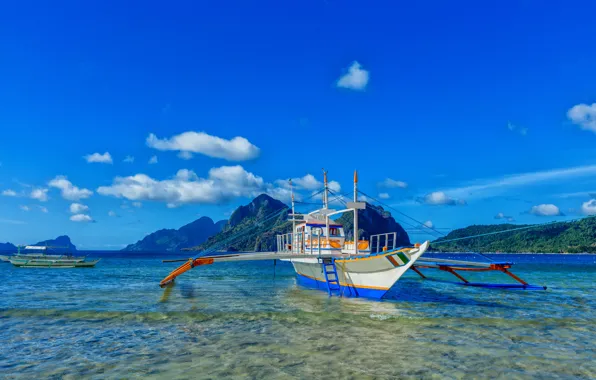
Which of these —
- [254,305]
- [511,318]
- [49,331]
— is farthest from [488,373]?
[49,331]

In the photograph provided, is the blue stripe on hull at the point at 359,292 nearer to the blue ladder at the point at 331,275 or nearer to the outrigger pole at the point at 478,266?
the blue ladder at the point at 331,275

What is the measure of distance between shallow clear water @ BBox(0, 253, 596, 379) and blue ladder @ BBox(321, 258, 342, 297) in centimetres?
170

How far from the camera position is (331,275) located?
23781 millimetres

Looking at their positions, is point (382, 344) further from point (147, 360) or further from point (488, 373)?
point (147, 360)

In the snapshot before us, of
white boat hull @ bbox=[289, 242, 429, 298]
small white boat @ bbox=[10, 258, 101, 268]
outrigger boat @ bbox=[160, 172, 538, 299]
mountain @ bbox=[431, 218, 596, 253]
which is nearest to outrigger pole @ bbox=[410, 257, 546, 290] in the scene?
outrigger boat @ bbox=[160, 172, 538, 299]

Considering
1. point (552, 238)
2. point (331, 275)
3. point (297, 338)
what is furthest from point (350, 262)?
point (552, 238)

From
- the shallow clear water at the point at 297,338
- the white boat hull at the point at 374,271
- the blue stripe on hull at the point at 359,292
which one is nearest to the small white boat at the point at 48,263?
the shallow clear water at the point at 297,338

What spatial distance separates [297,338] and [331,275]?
1196 cm

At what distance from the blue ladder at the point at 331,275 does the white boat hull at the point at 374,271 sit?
30 cm

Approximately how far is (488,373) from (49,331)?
13.7m

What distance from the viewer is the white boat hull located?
17547 mm

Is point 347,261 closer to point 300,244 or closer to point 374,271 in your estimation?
point 374,271

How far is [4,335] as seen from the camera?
12422 millimetres

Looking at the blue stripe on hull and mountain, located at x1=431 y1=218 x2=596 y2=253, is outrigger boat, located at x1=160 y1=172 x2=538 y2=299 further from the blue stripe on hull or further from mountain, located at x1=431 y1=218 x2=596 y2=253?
mountain, located at x1=431 y1=218 x2=596 y2=253
